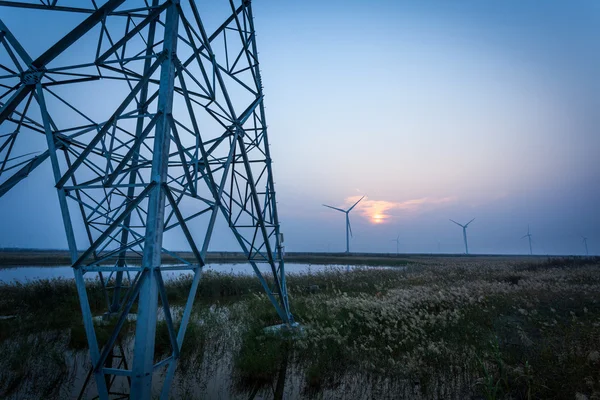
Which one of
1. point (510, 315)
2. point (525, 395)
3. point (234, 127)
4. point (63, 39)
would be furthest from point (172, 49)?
point (510, 315)

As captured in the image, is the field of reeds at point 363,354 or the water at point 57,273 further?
the water at point 57,273

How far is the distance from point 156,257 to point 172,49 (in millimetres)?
3966

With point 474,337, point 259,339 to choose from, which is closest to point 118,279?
point 259,339

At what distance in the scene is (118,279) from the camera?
11273mm

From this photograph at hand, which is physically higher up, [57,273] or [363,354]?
[57,273]

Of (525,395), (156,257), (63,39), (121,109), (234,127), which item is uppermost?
(63,39)

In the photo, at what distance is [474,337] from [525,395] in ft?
9.89

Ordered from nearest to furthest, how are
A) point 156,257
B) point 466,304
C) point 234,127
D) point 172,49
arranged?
point 156,257 → point 172,49 → point 234,127 → point 466,304

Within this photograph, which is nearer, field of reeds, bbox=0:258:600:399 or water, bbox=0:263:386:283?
field of reeds, bbox=0:258:600:399

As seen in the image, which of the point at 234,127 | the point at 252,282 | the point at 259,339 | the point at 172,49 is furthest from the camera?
the point at 252,282

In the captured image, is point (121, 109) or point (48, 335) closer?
point (121, 109)

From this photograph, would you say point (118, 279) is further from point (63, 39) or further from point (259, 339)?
point (63, 39)

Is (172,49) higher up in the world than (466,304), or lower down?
higher up

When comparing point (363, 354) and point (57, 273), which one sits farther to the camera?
point (57, 273)
